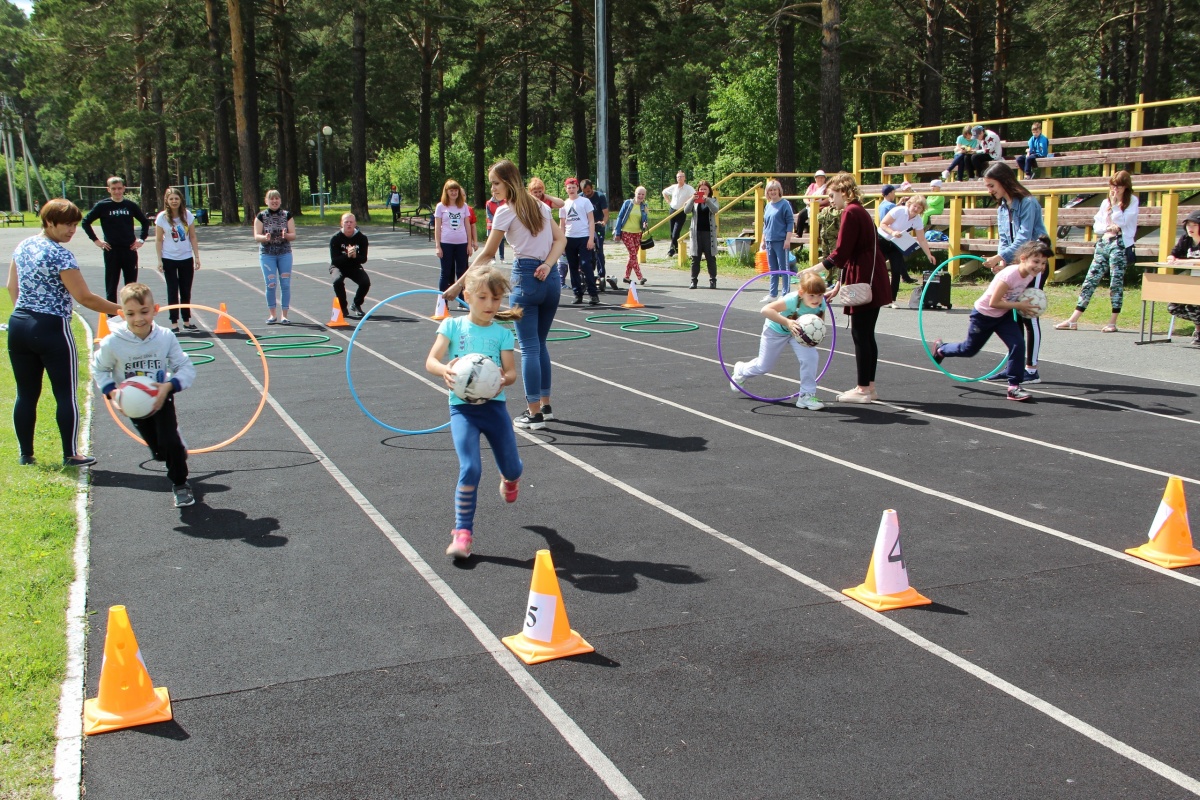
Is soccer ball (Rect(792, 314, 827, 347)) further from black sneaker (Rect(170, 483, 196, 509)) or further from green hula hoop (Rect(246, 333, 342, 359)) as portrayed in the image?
green hula hoop (Rect(246, 333, 342, 359))

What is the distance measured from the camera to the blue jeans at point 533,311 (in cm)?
870

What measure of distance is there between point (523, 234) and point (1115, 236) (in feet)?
29.0

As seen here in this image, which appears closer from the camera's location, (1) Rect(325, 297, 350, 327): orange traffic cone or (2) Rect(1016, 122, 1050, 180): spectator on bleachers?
(1) Rect(325, 297, 350, 327): orange traffic cone

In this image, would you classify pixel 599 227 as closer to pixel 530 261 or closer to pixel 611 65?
pixel 530 261

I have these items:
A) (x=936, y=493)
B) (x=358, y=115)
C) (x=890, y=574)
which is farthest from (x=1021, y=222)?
(x=358, y=115)

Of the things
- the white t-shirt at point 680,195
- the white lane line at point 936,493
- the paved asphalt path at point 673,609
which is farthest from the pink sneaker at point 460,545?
the white t-shirt at point 680,195

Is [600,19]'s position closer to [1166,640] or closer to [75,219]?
[75,219]

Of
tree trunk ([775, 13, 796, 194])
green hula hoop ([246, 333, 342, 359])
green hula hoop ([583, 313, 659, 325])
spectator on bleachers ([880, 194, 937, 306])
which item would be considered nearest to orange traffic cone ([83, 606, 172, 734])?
green hula hoop ([246, 333, 342, 359])

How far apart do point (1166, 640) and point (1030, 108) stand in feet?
185

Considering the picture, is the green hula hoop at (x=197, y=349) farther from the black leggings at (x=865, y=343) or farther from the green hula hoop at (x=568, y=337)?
the black leggings at (x=865, y=343)

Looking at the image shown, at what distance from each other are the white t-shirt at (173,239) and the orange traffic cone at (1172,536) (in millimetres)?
12767

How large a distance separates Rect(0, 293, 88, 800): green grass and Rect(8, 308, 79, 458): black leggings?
0.91ft

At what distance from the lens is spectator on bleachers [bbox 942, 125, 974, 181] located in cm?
2361

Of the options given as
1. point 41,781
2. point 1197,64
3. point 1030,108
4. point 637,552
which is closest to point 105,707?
point 41,781
